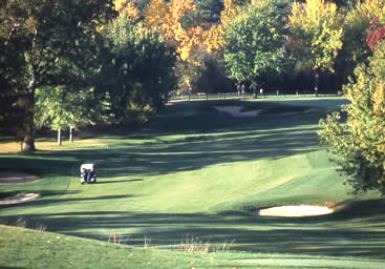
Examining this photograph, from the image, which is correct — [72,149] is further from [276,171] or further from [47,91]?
[276,171]

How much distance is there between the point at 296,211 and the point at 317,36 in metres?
82.6

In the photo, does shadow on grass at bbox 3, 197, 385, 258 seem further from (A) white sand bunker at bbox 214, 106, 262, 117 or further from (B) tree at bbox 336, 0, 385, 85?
(B) tree at bbox 336, 0, 385, 85

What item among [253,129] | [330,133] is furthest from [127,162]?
[330,133]

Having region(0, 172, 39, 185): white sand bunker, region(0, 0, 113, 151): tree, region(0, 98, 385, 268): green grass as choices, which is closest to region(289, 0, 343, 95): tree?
region(0, 98, 385, 268): green grass

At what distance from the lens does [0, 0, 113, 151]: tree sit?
5709cm

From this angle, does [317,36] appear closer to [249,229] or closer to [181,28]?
[181,28]

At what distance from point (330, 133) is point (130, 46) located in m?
52.8

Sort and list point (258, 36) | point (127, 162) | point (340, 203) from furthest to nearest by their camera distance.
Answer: point (258, 36), point (127, 162), point (340, 203)

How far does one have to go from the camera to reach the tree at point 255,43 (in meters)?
111

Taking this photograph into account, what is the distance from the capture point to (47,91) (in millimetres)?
66938

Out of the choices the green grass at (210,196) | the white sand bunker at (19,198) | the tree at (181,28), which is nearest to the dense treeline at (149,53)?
the tree at (181,28)

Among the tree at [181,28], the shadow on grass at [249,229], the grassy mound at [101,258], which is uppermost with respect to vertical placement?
the tree at [181,28]

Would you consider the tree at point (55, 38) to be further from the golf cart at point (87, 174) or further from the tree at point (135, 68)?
the tree at point (135, 68)

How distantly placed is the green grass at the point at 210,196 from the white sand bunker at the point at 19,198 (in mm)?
800
